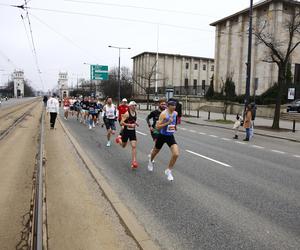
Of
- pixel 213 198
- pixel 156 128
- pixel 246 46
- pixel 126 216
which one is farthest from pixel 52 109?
pixel 246 46

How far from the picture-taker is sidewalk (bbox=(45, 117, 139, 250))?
14.4 ft

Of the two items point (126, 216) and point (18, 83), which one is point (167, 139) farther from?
point (18, 83)

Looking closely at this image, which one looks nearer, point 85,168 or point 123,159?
point 85,168

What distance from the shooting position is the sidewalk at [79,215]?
440 cm

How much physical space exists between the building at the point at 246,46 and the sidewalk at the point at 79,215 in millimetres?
39547

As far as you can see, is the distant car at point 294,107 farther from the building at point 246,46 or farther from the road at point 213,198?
the road at point 213,198

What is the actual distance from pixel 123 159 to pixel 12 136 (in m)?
6.53

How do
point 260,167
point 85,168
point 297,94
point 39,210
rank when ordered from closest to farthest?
1. point 39,210
2. point 85,168
3. point 260,167
4. point 297,94

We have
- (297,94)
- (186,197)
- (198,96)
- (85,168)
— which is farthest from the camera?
(198,96)

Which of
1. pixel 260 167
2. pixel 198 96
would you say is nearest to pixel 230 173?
pixel 260 167

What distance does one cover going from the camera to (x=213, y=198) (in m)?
6.43

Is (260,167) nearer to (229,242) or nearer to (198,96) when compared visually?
(229,242)

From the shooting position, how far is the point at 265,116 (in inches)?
1468

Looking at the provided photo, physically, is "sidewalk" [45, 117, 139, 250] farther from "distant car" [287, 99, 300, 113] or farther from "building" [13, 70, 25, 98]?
"building" [13, 70, 25, 98]
